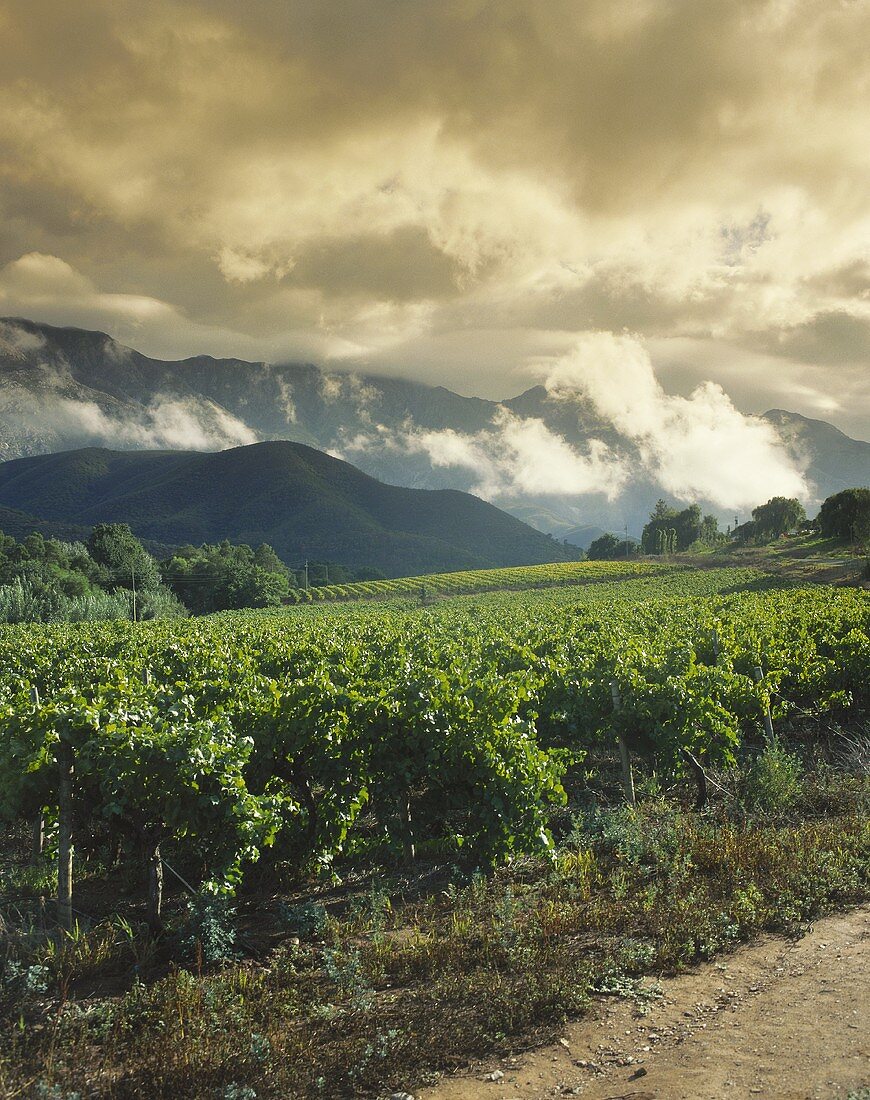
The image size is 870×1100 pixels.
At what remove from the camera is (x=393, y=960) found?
22.2ft

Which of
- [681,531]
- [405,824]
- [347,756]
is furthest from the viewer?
[681,531]

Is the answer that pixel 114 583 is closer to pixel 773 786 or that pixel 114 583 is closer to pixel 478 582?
pixel 478 582

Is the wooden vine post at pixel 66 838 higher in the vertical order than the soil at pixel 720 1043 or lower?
higher

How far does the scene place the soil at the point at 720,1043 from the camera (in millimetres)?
4926

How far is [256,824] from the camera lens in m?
6.93

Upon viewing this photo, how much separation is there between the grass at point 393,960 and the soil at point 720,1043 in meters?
0.24

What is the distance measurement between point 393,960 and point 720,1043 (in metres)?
3.08

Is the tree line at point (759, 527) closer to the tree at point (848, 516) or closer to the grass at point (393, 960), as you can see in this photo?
the tree at point (848, 516)

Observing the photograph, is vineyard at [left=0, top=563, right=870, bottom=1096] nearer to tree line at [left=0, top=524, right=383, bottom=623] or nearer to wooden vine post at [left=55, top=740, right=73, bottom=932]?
wooden vine post at [left=55, top=740, right=73, bottom=932]

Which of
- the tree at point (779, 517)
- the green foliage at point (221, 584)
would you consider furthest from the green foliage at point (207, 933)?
the tree at point (779, 517)

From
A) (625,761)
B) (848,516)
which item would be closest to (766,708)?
(625,761)

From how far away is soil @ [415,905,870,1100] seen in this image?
194 inches

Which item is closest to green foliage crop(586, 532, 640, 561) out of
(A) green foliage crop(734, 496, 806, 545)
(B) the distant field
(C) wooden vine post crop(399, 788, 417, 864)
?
(A) green foliage crop(734, 496, 806, 545)

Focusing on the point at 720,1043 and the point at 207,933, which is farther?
the point at 207,933
